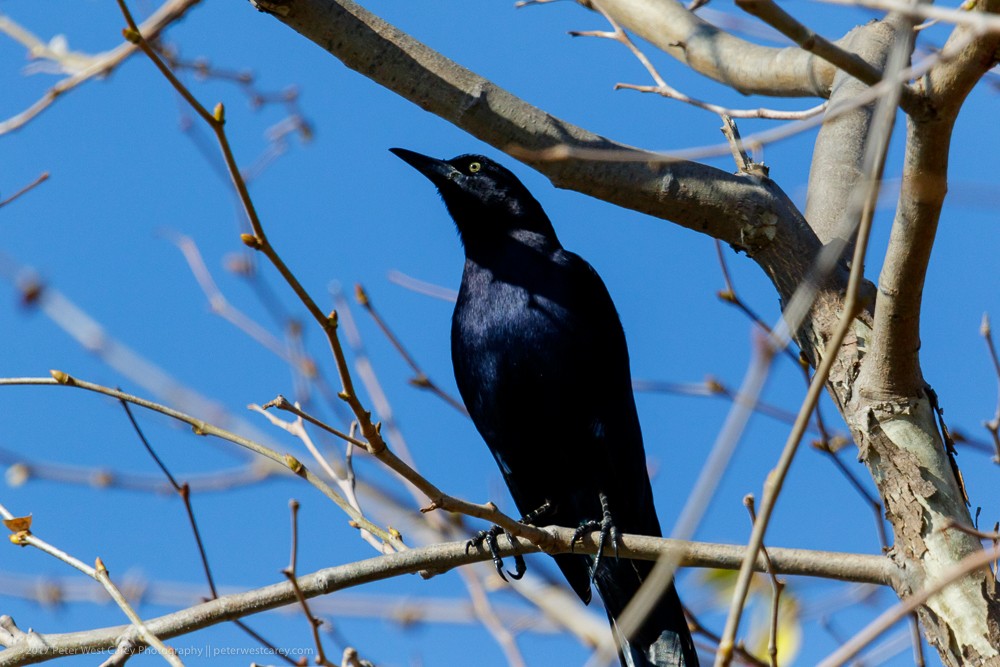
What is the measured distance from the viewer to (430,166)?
17.6 ft

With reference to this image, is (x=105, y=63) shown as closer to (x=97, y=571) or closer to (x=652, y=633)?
(x=97, y=571)

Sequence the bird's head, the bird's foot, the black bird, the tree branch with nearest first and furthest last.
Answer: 1. the bird's foot
2. the tree branch
3. the black bird
4. the bird's head

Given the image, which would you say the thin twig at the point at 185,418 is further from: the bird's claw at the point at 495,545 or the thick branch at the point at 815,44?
the thick branch at the point at 815,44

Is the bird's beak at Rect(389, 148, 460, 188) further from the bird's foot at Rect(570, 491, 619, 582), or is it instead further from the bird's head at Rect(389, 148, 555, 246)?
the bird's foot at Rect(570, 491, 619, 582)

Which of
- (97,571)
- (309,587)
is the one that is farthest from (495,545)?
(97,571)

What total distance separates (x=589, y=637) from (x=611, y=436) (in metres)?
1.43

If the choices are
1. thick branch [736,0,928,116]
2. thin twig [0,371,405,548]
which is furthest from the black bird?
thick branch [736,0,928,116]

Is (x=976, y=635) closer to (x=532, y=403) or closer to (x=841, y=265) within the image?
(x=841, y=265)

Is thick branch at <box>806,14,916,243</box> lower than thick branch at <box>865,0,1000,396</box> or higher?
higher

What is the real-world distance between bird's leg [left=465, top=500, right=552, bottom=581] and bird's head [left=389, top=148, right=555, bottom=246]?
1362mm

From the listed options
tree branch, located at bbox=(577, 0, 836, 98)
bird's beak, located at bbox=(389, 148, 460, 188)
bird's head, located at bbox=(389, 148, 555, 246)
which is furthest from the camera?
bird's beak, located at bbox=(389, 148, 460, 188)

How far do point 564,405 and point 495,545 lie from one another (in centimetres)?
104

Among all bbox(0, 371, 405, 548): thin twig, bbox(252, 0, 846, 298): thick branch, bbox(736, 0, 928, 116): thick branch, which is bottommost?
bbox(0, 371, 405, 548): thin twig

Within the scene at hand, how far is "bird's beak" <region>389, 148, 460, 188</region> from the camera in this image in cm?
534
